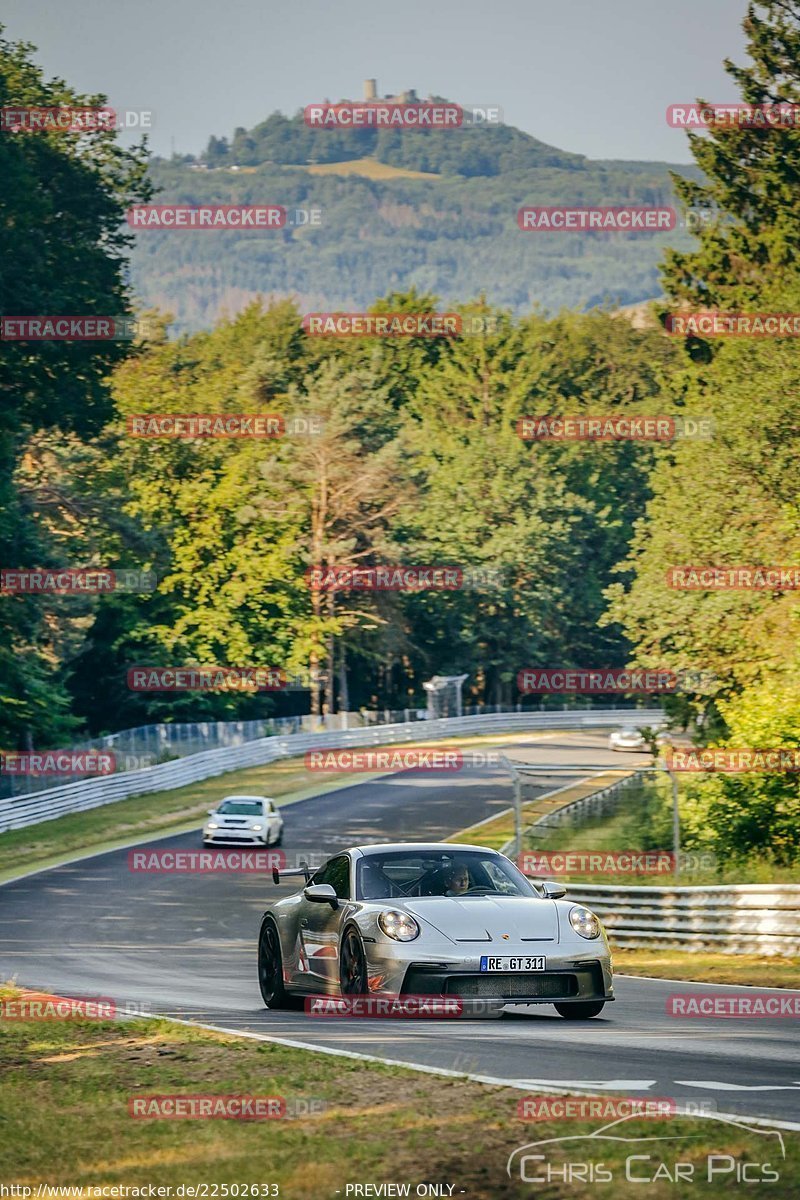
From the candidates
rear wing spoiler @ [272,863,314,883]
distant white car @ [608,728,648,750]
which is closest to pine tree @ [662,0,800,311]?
distant white car @ [608,728,648,750]

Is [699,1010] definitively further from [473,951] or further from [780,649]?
[780,649]

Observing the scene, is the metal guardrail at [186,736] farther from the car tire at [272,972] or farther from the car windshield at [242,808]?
the car tire at [272,972]

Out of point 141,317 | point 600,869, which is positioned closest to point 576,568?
point 141,317

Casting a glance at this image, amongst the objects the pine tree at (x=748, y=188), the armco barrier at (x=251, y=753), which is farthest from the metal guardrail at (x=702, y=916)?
the pine tree at (x=748, y=188)

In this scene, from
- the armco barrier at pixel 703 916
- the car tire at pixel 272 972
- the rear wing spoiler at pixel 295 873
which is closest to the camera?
the rear wing spoiler at pixel 295 873

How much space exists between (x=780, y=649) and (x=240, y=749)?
3066 cm

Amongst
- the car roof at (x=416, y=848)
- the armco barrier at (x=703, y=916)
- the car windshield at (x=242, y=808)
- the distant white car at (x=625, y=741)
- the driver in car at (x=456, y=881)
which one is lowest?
the distant white car at (x=625, y=741)

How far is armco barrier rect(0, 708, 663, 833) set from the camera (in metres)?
48.1

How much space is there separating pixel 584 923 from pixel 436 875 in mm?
1253

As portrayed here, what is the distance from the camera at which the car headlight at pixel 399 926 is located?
40.8 feet

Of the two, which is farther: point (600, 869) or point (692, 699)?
point (692, 699)

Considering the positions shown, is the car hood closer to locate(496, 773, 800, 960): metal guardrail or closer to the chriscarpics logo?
the chriscarpics logo

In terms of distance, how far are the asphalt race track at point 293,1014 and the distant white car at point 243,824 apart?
0.91 meters

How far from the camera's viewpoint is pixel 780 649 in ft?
130
